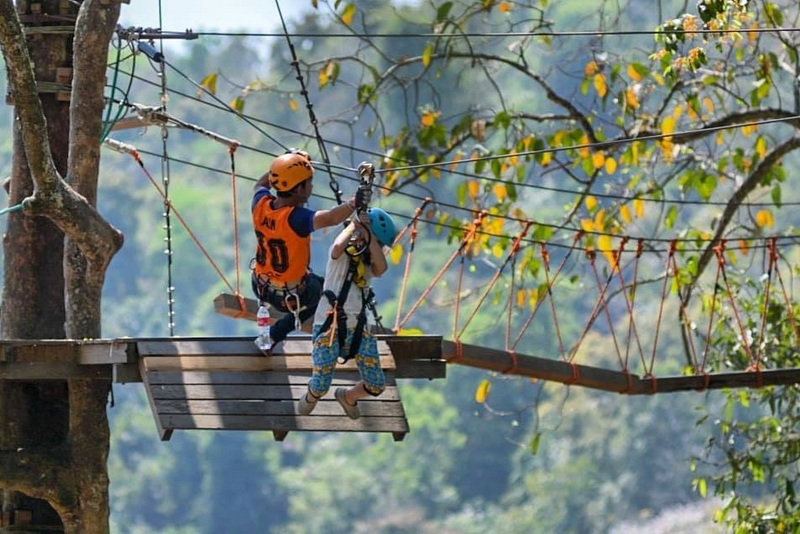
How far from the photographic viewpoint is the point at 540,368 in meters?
8.93

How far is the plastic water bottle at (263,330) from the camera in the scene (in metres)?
7.25

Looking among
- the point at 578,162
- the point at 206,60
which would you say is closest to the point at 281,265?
the point at 578,162

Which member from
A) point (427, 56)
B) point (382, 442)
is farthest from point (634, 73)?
point (382, 442)

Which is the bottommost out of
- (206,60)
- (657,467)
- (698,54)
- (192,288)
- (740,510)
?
(740,510)

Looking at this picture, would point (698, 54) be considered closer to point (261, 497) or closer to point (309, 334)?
point (309, 334)

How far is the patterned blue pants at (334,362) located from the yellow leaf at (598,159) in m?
3.97

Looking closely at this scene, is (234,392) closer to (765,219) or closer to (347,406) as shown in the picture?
(347,406)

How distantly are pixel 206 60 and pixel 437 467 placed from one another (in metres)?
19.6

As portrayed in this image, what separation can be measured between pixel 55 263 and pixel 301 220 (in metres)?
1.52

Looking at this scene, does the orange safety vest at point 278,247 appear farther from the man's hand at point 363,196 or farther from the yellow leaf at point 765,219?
the yellow leaf at point 765,219

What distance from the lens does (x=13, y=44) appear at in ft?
23.3

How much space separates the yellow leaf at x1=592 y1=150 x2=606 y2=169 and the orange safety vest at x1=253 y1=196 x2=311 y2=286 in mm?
3797

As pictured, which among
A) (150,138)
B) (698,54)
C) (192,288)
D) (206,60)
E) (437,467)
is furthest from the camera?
(206,60)

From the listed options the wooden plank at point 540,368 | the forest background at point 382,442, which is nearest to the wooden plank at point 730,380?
the wooden plank at point 540,368
